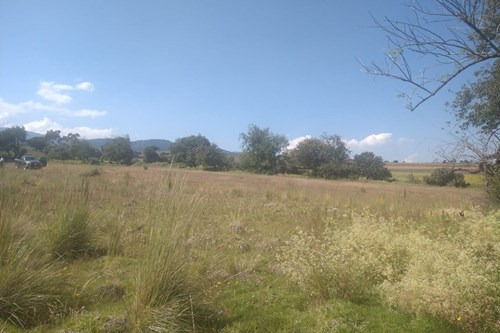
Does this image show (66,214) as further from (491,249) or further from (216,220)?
(491,249)

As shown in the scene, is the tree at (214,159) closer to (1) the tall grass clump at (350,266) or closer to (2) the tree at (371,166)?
(2) the tree at (371,166)

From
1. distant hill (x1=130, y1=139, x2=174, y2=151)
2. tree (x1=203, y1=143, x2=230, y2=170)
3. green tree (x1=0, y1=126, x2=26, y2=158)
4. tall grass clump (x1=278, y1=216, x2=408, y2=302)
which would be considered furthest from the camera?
distant hill (x1=130, y1=139, x2=174, y2=151)

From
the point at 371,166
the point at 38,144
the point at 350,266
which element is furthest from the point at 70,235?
the point at 38,144

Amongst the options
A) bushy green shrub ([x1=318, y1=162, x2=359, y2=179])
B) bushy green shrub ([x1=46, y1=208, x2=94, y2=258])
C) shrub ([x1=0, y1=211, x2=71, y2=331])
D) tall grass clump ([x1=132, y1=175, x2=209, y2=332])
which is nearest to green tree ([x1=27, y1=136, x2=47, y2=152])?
bushy green shrub ([x1=318, y1=162, x2=359, y2=179])

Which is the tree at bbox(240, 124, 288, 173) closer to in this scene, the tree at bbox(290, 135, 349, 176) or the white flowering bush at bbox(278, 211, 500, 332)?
the tree at bbox(290, 135, 349, 176)

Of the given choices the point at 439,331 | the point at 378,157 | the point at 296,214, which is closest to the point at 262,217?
the point at 296,214

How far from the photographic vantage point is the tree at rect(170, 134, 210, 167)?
76.5 metres

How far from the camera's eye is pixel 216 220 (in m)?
8.78

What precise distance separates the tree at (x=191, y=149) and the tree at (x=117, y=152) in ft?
37.8

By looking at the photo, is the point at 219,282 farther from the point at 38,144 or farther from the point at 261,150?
the point at 38,144

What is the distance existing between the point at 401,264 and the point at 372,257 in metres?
0.49

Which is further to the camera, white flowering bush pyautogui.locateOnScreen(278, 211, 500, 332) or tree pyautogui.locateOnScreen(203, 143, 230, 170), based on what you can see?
tree pyautogui.locateOnScreen(203, 143, 230, 170)

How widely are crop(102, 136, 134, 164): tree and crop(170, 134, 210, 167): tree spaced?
37.8ft

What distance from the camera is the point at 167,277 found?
130 inches
